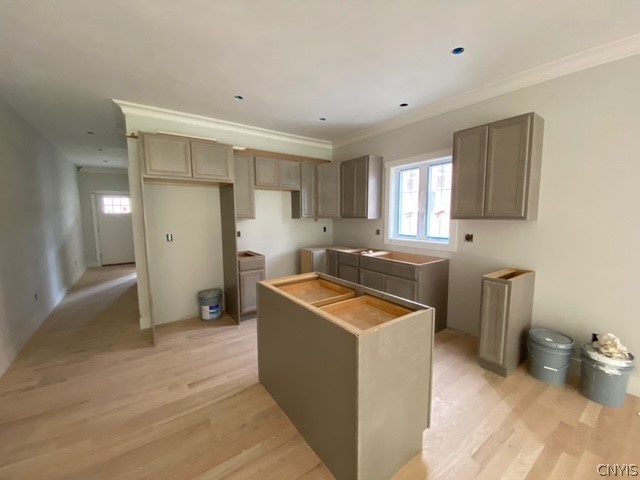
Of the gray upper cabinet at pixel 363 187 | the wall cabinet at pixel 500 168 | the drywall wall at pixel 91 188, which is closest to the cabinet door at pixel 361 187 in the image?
the gray upper cabinet at pixel 363 187

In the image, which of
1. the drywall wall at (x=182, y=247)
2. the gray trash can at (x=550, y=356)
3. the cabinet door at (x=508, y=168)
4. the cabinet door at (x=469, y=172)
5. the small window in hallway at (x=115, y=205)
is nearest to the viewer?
the gray trash can at (x=550, y=356)

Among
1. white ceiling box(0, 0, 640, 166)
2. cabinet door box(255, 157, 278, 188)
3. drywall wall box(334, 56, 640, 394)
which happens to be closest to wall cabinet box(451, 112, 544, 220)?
drywall wall box(334, 56, 640, 394)

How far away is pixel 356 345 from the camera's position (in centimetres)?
130

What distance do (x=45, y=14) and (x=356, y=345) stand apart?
278 centimetres

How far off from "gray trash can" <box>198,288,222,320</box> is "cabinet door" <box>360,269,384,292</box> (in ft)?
6.85

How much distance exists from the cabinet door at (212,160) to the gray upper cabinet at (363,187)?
1.81m

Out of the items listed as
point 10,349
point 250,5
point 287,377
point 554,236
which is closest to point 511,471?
point 287,377

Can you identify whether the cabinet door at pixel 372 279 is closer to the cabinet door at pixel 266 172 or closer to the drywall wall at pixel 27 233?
the cabinet door at pixel 266 172

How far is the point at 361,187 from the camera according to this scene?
404cm

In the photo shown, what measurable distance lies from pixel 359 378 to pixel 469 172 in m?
2.40

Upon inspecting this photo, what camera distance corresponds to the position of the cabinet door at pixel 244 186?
12.1ft

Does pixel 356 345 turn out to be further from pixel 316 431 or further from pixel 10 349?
pixel 10 349

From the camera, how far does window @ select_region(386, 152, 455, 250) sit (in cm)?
338

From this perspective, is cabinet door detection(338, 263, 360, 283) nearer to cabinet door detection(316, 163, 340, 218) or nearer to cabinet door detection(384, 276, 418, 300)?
cabinet door detection(384, 276, 418, 300)
